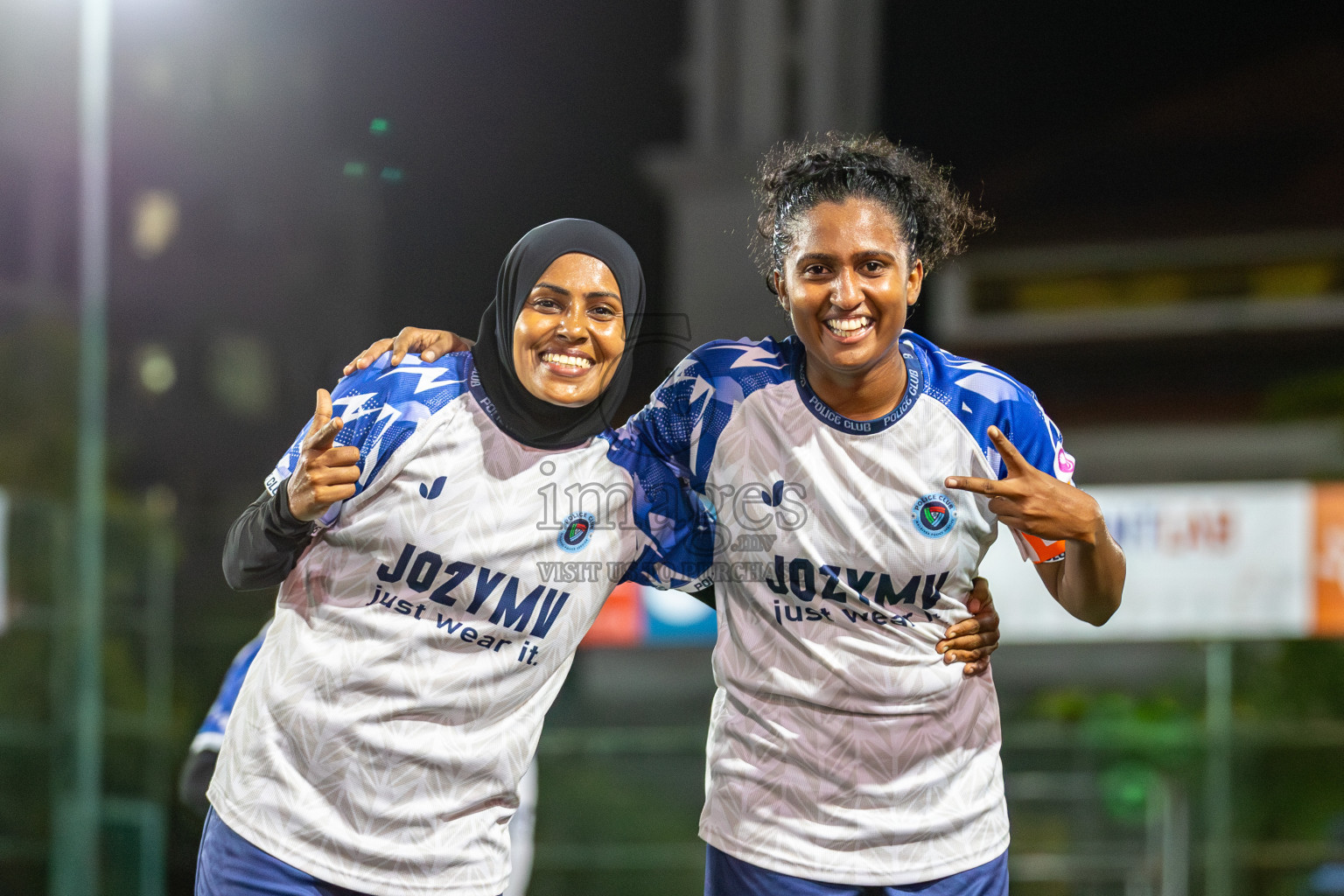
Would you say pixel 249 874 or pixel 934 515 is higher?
pixel 934 515

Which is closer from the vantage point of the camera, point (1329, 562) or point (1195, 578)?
point (1329, 562)

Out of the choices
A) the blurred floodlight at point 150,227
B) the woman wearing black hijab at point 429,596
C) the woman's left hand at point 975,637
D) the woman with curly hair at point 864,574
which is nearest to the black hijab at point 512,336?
the woman wearing black hijab at point 429,596

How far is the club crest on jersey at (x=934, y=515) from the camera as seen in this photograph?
4.58ft

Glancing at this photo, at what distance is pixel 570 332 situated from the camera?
1.38 metres

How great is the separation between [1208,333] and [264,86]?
4.26 m

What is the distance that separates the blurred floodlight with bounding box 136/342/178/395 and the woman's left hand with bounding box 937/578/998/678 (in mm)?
3480

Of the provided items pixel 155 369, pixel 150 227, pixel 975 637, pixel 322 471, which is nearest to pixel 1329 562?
pixel 975 637

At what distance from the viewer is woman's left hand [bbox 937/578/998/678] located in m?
1.41

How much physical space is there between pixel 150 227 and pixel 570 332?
3644mm

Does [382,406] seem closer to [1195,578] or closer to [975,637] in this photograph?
[975,637]

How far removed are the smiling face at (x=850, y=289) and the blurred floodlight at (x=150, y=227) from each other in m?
3.58

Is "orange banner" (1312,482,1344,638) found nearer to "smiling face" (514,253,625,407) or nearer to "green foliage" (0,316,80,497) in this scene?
"smiling face" (514,253,625,407)

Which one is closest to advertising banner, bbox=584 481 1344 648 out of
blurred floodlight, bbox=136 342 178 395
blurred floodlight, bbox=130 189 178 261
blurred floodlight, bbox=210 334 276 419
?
blurred floodlight, bbox=210 334 276 419

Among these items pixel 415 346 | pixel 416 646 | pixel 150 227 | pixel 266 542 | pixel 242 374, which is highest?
pixel 150 227
